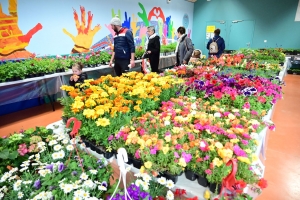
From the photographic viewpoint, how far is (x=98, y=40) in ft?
18.6

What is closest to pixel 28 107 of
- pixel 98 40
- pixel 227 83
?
pixel 98 40

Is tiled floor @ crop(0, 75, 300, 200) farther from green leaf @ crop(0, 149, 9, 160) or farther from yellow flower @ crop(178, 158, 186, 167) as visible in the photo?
green leaf @ crop(0, 149, 9, 160)

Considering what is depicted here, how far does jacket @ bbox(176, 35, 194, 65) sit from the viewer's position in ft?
14.2

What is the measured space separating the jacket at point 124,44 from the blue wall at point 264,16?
Answer: 8009mm

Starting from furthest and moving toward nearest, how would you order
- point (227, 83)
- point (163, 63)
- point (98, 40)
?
point (163, 63), point (98, 40), point (227, 83)

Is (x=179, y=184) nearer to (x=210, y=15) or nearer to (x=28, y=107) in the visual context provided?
(x=28, y=107)

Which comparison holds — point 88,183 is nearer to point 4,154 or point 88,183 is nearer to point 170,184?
point 170,184

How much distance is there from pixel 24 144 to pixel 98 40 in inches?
185

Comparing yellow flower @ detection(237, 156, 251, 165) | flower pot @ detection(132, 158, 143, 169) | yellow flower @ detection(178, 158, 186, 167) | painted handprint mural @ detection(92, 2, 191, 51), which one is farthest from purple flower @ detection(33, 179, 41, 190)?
painted handprint mural @ detection(92, 2, 191, 51)

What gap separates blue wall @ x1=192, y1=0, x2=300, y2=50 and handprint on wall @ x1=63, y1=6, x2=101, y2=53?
7084 mm

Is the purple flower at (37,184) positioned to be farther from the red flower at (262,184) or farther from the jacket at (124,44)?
the jacket at (124,44)

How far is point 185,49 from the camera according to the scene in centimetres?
441

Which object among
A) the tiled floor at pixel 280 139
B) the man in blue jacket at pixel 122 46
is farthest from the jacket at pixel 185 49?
the tiled floor at pixel 280 139

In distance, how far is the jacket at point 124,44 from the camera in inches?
140
